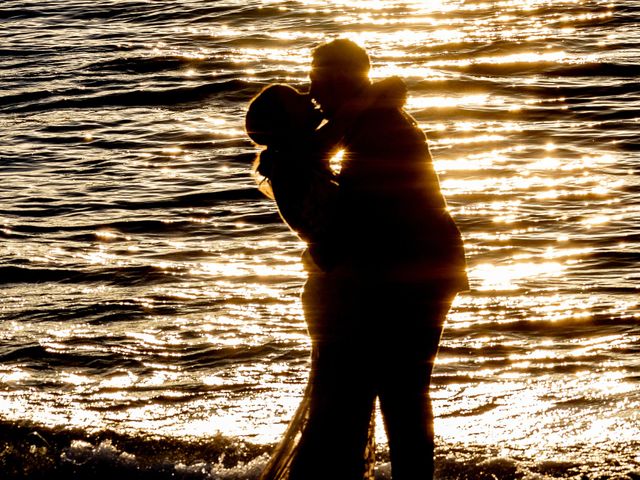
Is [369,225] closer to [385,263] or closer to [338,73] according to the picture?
[385,263]

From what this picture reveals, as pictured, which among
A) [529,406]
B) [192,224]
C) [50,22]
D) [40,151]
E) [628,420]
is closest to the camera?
[628,420]

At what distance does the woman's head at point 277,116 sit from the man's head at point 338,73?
0.10 meters

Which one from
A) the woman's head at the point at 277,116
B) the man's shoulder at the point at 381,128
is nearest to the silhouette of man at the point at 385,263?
the man's shoulder at the point at 381,128

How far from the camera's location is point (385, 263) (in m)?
4.91

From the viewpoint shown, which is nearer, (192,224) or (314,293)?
(314,293)

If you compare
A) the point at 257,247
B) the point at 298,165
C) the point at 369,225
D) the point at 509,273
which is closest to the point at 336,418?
the point at 369,225

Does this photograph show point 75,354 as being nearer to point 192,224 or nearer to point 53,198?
point 192,224

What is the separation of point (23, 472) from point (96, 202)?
707 centimetres

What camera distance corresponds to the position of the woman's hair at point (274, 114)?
4.90 metres

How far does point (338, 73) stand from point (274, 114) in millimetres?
313

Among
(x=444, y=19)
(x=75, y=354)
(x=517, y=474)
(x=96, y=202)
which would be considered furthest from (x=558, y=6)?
(x=517, y=474)

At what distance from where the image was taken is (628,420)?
7.63m

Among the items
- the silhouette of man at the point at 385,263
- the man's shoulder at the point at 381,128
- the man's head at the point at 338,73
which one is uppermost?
the man's head at the point at 338,73

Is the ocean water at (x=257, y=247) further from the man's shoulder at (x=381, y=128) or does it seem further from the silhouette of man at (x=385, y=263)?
the man's shoulder at (x=381, y=128)
